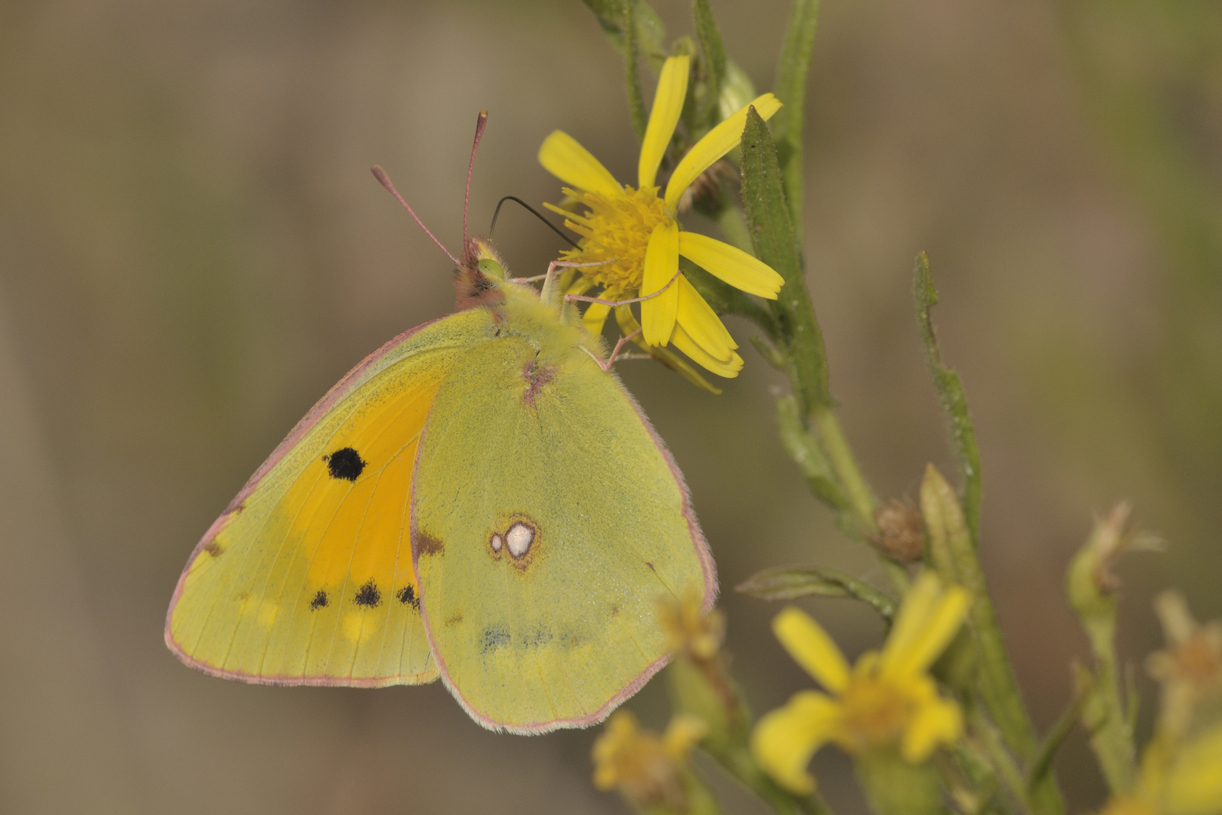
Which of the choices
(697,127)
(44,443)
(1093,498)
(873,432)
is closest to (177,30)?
(44,443)

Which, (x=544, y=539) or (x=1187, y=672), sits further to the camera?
(x=544, y=539)

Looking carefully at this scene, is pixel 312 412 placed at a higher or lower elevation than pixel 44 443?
higher

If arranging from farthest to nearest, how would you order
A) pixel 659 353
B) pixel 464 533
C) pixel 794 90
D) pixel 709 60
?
pixel 464 533 < pixel 659 353 < pixel 794 90 < pixel 709 60

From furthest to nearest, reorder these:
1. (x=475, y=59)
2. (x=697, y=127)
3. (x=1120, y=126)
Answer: (x=475, y=59) → (x=1120, y=126) → (x=697, y=127)

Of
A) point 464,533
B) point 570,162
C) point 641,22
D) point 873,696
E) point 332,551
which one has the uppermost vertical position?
point 641,22

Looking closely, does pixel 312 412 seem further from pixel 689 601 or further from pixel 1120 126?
pixel 1120 126

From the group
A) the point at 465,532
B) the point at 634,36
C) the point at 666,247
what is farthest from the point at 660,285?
the point at 465,532

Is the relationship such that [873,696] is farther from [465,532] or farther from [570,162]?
[570,162]

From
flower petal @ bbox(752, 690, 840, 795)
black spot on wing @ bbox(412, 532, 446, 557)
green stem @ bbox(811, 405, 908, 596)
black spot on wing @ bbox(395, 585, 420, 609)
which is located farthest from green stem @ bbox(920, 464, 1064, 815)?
black spot on wing @ bbox(395, 585, 420, 609)
